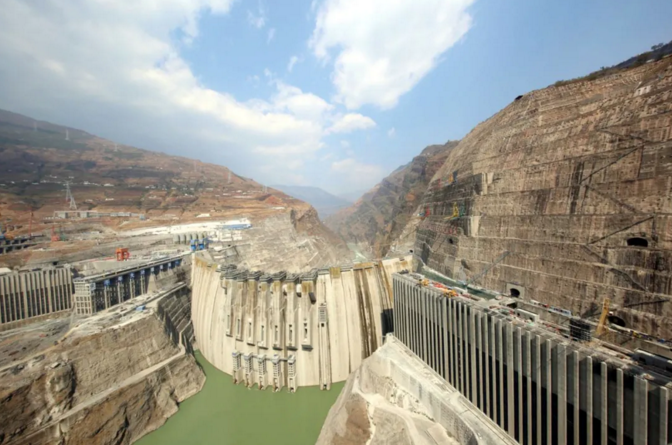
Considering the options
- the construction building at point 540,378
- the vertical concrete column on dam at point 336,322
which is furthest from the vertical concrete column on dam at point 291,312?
the construction building at point 540,378

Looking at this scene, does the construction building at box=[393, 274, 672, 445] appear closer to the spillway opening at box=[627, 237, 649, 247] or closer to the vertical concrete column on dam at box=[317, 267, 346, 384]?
the spillway opening at box=[627, 237, 649, 247]

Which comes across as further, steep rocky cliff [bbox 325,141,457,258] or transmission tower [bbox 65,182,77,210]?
steep rocky cliff [bbox 325,141,457,258]

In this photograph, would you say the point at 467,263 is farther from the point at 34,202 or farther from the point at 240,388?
the point at 34,202

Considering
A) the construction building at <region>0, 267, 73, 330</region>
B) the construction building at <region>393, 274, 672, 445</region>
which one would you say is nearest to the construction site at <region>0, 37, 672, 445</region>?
the construction building at <region>393, 274, 672, 445</region>

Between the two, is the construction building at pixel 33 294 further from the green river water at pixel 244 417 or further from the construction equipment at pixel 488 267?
the construction equipment at pixel 488 267

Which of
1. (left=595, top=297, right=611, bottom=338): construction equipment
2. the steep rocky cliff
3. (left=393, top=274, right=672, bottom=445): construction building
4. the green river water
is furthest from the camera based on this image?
the steep rocky cliff

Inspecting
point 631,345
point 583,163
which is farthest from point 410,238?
point 631,345
